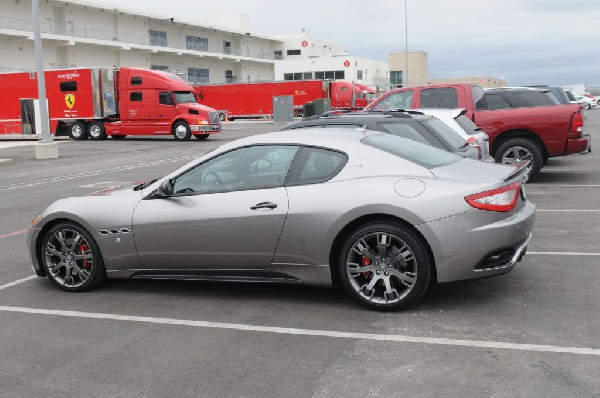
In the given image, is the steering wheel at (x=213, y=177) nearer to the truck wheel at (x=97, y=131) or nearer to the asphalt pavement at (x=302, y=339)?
the asphalt pavement at (x=302, y=339)

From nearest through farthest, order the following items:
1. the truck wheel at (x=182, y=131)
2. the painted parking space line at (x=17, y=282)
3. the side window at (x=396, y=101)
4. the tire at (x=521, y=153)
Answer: the painted parking space line at (x=17, y=282) → the tire at (x=521, y=153) → the side window at (x=396, y=101) → the truck wheel at (x=182, y=131)

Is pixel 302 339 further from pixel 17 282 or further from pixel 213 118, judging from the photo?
pixel 213 118

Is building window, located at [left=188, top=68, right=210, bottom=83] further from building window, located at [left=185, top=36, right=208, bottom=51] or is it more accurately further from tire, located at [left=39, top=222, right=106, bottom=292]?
tire, located at [left=39, top=222, right=106, bottom=292]

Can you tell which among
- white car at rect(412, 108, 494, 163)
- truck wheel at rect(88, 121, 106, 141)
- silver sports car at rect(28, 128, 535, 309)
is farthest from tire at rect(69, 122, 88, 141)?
silver sports car at rect(28, 128, 535, 309)

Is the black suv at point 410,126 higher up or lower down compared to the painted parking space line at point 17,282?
higher up

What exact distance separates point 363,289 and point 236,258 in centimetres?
112

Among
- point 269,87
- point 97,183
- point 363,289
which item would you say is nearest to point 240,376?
point 363,289

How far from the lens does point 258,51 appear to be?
88750 millimetres

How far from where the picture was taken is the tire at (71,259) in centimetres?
610

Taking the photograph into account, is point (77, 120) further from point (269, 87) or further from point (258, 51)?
point (258, 51)

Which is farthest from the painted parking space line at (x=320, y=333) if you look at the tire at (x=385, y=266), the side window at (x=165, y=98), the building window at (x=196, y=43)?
the building window at (x=196, y=43)

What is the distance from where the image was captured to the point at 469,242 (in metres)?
4.95

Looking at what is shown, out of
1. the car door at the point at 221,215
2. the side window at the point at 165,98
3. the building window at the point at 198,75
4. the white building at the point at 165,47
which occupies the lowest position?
the car door at the point at 221,215

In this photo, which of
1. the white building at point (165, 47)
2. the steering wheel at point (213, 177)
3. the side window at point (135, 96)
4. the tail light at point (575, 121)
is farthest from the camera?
the white building at point (165, 47)
